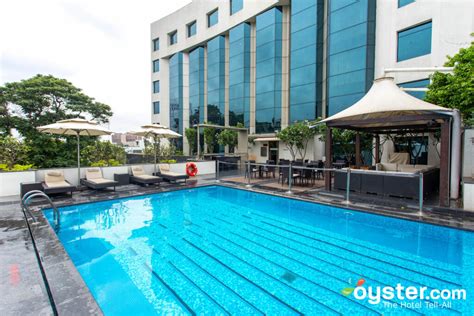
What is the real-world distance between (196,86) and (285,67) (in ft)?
40.0

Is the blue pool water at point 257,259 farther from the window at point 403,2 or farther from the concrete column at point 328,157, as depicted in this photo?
the window at point 403,2

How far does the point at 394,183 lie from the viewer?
7.84 metres

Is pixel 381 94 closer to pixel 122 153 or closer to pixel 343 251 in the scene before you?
pixel 343 251

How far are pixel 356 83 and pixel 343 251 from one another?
13.2 metres

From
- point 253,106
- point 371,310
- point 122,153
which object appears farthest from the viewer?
point 253,106

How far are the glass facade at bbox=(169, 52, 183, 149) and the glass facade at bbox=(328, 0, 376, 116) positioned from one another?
1887 centimetres

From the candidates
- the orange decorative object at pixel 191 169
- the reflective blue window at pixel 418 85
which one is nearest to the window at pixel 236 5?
the reflective blue window at pixel 418 85

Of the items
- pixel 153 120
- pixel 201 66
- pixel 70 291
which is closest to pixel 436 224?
pixel 70 291

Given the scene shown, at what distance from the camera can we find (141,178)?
10133mm

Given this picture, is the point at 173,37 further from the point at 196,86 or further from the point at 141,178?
the point at 141,178

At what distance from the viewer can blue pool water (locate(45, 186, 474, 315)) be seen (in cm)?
304

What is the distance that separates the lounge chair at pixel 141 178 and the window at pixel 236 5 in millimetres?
19603

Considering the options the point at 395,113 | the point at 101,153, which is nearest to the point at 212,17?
the point at 101,153

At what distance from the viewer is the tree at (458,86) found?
7.49 meters
